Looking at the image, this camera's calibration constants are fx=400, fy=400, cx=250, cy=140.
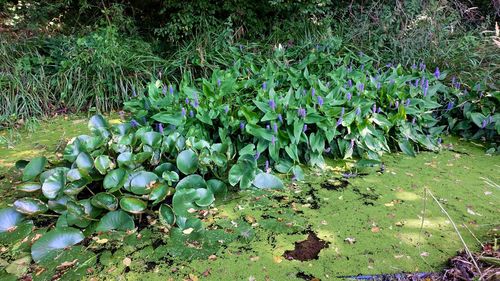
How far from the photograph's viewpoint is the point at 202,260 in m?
1.61

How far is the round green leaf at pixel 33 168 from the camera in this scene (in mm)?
2004

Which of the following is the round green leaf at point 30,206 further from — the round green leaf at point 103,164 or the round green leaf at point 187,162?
the round green leaf at point 187,162

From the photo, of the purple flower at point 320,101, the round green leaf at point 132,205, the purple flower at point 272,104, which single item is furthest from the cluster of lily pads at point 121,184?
the purple flower at point 320,101

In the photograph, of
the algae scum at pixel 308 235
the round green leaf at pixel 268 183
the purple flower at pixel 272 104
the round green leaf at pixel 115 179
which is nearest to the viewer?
the algae scum at pixel 308 235

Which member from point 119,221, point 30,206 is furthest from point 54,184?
point 119,221

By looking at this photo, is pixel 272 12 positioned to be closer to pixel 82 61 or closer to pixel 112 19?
pixel 112 19

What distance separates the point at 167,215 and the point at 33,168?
79 cm

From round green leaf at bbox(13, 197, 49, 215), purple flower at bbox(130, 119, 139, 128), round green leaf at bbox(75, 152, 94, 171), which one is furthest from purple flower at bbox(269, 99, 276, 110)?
round green leaf at bbox(13, 197, 49, 215)

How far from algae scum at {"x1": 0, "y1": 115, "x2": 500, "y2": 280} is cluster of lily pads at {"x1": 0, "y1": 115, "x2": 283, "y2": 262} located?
68 mm

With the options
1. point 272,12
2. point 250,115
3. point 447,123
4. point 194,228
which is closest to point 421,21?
point 447,123

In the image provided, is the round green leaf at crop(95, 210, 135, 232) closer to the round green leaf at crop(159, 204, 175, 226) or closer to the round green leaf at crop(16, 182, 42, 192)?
the round green leaf at crop(159, 204, 175, 226)

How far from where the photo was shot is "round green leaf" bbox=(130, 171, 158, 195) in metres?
1.88

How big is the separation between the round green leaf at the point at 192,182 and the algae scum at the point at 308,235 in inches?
6.3

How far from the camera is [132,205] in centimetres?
179
